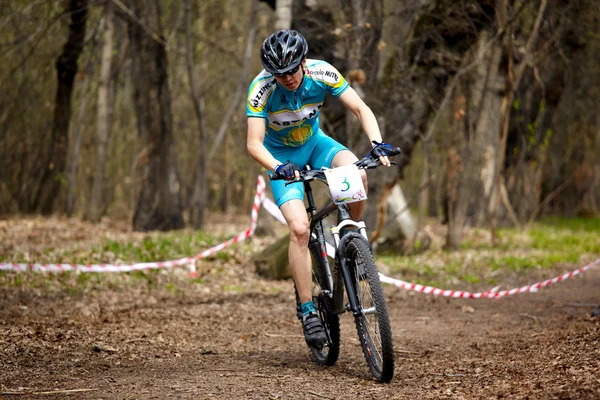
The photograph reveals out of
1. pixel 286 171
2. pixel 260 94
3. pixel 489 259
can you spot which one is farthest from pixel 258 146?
pixel 489 259

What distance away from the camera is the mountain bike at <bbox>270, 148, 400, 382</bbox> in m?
4.95

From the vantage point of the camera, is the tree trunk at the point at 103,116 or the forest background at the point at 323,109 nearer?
the forest background at the point at 323,109

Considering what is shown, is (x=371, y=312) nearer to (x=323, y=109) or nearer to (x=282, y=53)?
(x=282, y=53)

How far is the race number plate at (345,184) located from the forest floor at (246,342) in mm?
1179

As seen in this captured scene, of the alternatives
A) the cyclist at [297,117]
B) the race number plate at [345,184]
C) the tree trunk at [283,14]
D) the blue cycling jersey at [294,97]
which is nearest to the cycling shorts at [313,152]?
the cyclist at [297,117]

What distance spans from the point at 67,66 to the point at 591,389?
16.2 metres

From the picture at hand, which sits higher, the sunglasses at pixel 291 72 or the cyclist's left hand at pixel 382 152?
the sunglasses at pixel 291 72

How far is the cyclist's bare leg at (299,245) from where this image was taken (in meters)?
5.60

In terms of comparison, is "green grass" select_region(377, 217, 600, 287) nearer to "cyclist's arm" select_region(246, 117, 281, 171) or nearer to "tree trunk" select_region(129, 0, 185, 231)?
"tree trunk" select_region(129, 0, 185, 231)

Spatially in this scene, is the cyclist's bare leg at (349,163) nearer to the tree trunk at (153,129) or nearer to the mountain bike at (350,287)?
the mountain bike at (350,287)

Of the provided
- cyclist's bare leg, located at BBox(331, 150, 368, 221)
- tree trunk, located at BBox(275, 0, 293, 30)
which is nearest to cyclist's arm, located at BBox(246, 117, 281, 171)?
cyclist's bare leg, located at BBox(331, 150, 368, 221)

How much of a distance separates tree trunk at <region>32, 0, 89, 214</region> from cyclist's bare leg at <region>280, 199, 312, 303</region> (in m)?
12.8

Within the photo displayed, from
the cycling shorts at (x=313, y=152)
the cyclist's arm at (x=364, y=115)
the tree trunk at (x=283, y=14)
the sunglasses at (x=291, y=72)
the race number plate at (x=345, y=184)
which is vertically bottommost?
the race number plate at (x=345, y=184)

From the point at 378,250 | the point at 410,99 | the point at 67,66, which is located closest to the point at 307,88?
the point at 410,99
